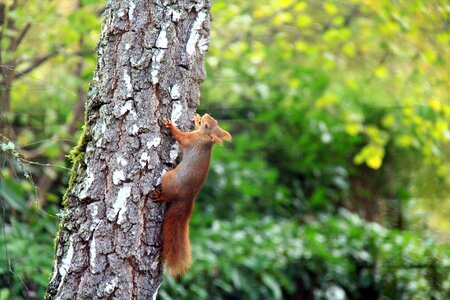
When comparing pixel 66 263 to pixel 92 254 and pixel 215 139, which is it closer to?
pixel 92 254

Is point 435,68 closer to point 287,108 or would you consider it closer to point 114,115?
point 287,108

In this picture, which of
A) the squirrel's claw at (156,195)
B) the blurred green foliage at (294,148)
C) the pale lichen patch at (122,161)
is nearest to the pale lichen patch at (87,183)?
the pale lichen patch at (122,161)

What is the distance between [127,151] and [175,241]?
36 centimetres

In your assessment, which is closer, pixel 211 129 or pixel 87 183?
pixel 87 183

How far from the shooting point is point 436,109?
17.6 feet

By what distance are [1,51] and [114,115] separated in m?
Result: 2.27

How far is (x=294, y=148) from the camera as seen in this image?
7324mm

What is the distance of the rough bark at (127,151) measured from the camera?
2.27 metres

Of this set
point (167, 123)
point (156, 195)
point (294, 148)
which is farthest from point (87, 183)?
point (294, 148)

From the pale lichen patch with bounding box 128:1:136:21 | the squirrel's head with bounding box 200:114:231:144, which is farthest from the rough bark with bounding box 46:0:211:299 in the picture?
the squirrel's head with bounding box 200:114:231:144

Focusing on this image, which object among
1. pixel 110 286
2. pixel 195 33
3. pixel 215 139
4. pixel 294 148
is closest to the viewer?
pixel 110 286

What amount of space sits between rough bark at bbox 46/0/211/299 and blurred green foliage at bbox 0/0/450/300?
1583 mm

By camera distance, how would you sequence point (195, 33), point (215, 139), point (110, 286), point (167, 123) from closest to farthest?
point (110, 286), point (167, 123), point (195, 33), point (215, 139)

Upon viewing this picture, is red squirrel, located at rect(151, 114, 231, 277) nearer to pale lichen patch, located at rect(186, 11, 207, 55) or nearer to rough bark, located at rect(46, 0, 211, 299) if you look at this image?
rough bark, located at rect(46, 0, 211, 299)
